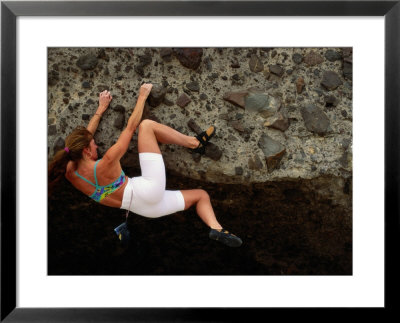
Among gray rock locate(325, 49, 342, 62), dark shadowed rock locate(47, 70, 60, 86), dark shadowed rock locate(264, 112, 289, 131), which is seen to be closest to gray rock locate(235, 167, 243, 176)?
dark shadowed rock locate(264, 112, 289, 131)

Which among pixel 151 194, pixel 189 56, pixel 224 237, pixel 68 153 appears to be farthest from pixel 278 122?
pixel 68 153

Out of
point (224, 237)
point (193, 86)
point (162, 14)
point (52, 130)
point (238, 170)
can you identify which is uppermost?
point (162, 14)

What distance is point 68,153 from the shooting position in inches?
81.4

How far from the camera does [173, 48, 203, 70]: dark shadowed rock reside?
2.06 meters

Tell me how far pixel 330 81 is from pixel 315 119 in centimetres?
23

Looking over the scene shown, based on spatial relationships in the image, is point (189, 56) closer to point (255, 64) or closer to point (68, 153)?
point (255, 64)

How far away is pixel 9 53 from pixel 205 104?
1089 millimetres

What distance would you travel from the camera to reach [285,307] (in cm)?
205

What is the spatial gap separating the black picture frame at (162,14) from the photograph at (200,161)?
0.19m

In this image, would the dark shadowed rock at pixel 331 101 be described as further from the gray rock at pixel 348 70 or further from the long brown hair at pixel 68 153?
the long brown hair at pixel 68 153

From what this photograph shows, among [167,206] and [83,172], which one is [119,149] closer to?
[83,172]

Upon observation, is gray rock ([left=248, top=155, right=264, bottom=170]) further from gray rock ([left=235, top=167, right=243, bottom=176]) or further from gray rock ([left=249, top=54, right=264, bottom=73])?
gray rock ([left=249, top=54, right=264, bottom=73])

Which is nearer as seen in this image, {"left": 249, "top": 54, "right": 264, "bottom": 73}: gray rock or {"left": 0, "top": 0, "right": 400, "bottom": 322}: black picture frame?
{"left": 0, "top": 0, "right": 400, "bottom": 322}: black picture frame

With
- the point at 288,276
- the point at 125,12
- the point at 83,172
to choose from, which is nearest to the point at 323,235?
the point at 288,276
